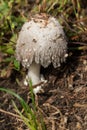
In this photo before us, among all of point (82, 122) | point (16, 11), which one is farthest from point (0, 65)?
point (82, 122)

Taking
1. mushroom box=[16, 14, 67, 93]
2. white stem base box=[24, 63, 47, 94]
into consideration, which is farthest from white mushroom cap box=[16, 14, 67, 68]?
white stem base box=[24, 63, 47, 94]

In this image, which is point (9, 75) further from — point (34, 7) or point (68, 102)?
point (34, 7)

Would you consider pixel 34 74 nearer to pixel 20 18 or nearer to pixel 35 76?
pixel 35 76

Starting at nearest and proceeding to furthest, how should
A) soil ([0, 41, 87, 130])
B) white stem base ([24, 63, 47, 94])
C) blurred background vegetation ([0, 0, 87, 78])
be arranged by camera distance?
1. soil ([0, 41, 87, 130])
2. white stem base ([24, 63, 47, 94])
3. blurred background vegetation ([0, 0, 87, 78])

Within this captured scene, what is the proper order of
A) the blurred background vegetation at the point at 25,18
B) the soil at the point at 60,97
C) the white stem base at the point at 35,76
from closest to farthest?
the soil at the point at 60,97, the white stem base at the point at 35,76, the blurred background vegetation at the point at 25,18

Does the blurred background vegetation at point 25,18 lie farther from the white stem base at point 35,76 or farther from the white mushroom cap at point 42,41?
the white mushroom cap at point 42,41

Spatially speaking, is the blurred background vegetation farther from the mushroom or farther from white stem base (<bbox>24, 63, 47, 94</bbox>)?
the mushroom

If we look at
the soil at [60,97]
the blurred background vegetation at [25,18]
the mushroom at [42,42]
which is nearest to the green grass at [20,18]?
the blurred background vegetation at [25,18]
